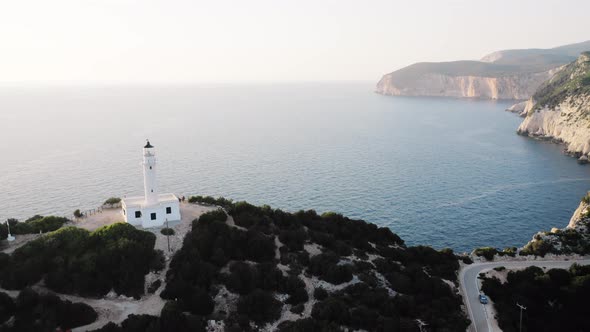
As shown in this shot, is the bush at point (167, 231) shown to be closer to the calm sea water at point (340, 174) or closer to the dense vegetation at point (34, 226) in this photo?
the dense vegetation at point (34, 226)

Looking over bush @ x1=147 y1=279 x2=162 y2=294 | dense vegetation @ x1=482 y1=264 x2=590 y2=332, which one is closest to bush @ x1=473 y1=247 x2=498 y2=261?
dense vegetation @ x1=482 y1=264 x2=590 y2=332

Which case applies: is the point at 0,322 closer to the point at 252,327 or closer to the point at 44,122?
the point at 252,327

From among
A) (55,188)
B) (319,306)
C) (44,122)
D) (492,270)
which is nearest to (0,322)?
(319,306)

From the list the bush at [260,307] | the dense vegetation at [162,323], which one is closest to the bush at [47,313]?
the dense vegetation at [162,323]

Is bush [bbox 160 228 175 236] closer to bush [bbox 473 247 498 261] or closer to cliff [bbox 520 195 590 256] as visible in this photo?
bush [bbox 473 247 498 261]

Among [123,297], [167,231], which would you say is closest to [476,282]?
[167,231]

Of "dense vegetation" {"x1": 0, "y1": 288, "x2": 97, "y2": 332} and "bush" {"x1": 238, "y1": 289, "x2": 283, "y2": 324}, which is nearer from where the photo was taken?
"dense vegetation" {"x1": 0, "y1": 288, "x2": 97, "y2": 332}

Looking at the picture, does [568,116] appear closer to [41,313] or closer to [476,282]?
[476,282]
